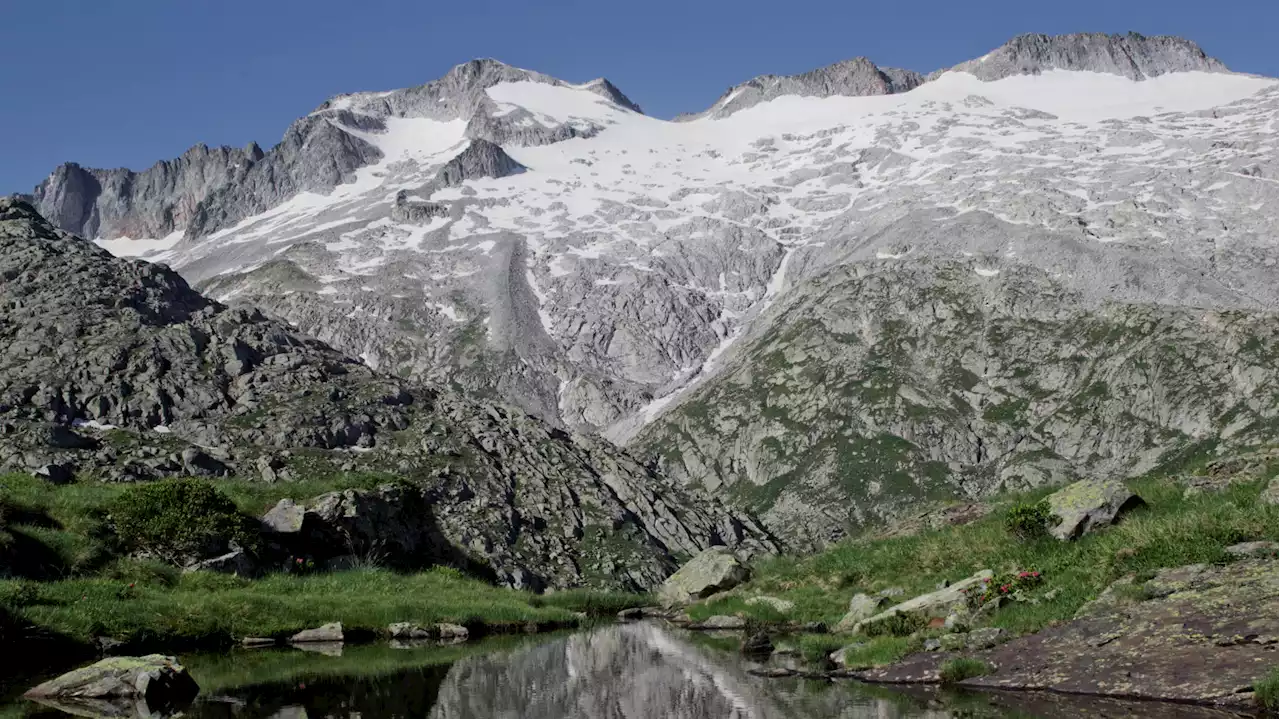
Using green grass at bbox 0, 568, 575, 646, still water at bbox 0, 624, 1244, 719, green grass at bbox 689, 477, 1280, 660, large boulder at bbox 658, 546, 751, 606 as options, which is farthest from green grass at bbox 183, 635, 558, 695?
large boulder at bbox 658, 546, 751, 606

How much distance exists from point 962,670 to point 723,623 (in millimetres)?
23521

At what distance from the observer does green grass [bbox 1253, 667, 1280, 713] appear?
63.1 ft

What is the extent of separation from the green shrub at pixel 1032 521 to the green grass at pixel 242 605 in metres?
27.1

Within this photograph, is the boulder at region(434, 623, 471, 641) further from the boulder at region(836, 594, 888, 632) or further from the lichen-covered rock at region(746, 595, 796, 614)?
the boulder at region(836, 594, 888, 632)

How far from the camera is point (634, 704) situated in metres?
26.2

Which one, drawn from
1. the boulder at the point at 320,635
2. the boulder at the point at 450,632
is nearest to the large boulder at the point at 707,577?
the boulder at the point at 450,632

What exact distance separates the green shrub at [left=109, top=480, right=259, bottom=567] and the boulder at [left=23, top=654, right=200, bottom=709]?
22.3 m

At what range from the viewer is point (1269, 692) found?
63.4 ft

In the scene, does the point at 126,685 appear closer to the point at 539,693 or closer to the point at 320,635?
the point at 539,693

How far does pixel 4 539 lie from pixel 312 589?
14020 millimetres

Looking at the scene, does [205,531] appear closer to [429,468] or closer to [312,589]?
[312,589]

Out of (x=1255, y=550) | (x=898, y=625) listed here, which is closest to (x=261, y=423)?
(x=898, y=625)

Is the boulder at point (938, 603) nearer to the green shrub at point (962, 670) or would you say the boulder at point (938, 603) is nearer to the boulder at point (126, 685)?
the green shrub at point (962, 670)

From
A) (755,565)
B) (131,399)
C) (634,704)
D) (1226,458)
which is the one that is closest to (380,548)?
(755,565)
